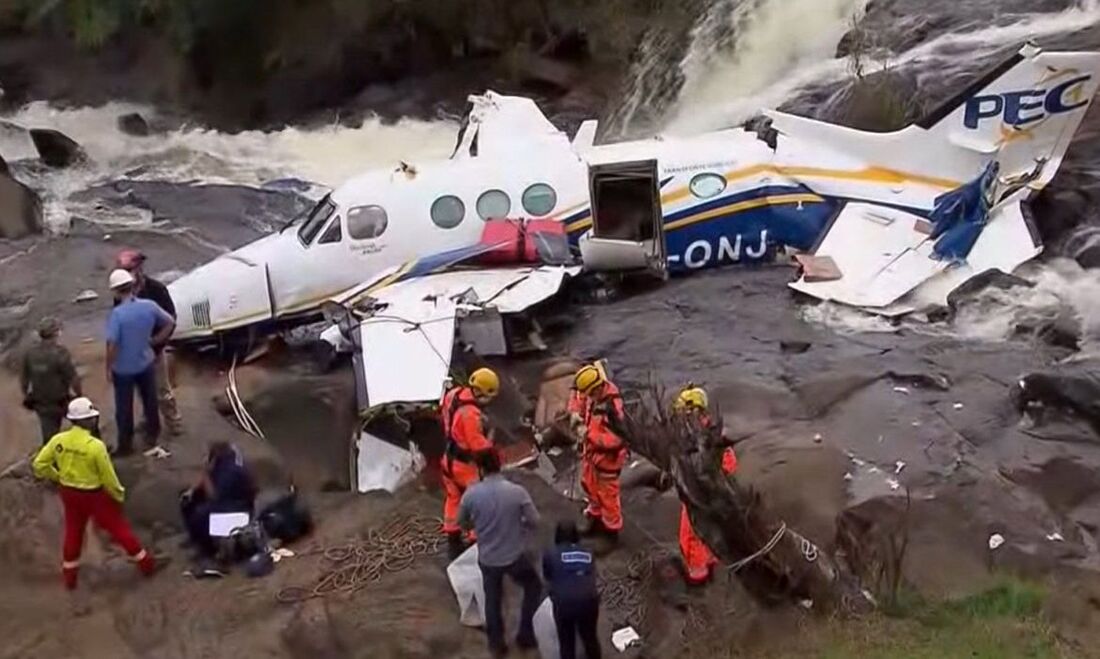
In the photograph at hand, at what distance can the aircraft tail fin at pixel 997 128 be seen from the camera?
60.8 ft

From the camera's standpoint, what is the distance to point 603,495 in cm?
1227

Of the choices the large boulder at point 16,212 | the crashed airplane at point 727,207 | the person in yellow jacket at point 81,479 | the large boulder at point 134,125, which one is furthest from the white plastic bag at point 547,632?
the large boulder at point 134,125

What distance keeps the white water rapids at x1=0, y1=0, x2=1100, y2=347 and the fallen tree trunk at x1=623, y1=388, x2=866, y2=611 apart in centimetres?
1403

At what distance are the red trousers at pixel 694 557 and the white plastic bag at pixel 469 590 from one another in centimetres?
161

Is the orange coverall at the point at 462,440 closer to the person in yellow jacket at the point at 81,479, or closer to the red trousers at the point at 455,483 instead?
the red trousers at the point at 455,483

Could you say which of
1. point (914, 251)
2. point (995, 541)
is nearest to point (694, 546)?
point (995, 541)

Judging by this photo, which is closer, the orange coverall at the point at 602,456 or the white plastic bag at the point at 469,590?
the white plastic bag at the point at 469,590

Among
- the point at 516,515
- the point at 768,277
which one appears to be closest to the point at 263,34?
the point at 768,277

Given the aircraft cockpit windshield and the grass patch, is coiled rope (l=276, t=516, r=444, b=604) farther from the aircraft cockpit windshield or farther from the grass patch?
the aircraft cockpit windshield

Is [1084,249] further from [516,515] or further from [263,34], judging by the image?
[263,34]

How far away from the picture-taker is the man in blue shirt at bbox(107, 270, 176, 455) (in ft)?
44.4

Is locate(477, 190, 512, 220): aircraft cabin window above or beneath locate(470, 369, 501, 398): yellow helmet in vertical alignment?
above

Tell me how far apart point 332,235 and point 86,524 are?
234 inches

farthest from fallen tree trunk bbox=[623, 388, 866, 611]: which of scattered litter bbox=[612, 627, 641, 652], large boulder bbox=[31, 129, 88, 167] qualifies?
large boulder bbox=[31, 129, 88, 167]
